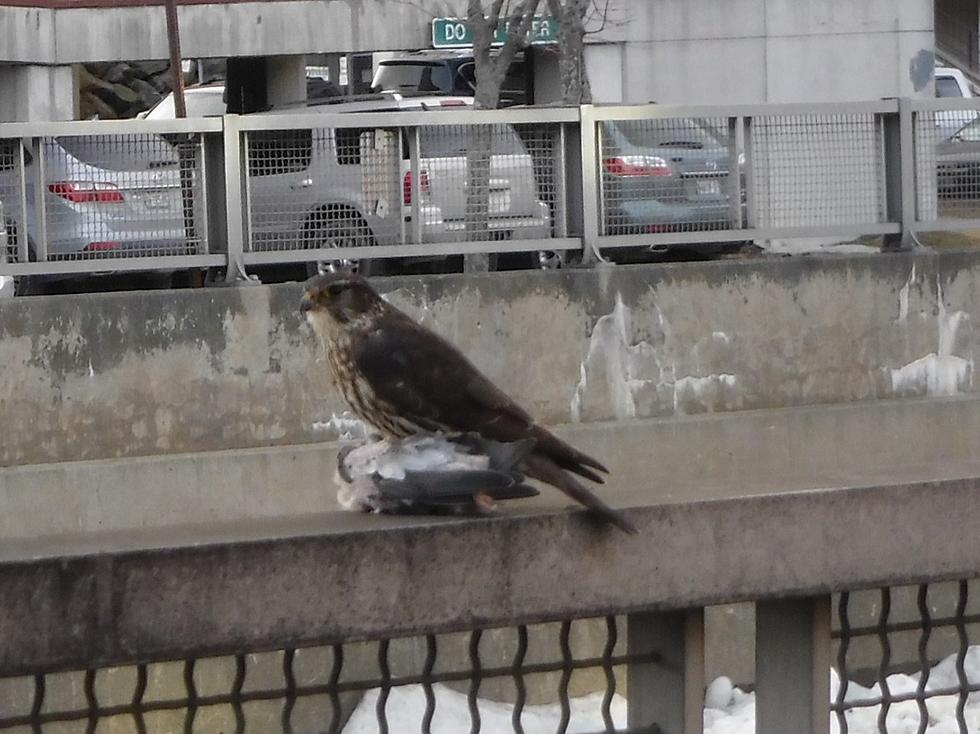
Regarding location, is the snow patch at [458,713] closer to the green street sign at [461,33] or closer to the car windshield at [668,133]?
the car windshield at [668,133]

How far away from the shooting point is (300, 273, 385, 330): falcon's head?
4.52 metres

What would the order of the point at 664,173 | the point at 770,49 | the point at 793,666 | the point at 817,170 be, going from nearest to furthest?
the point at 793,666, the point at 664,173, the point at 817,170, the point at 770,49

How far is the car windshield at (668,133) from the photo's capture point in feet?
35.4

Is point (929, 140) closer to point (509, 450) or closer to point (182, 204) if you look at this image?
point (182, 204)

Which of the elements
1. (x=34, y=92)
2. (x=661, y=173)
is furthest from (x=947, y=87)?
(x=661, y=173)

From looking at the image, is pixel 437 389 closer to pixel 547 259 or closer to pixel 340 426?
pixel 340 426

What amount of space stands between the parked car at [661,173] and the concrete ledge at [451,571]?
701cm

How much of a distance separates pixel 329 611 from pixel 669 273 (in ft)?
23.7

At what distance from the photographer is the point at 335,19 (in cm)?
3130

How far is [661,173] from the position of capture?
1085 centimetres

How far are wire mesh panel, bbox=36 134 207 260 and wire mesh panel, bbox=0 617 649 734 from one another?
9.15ft

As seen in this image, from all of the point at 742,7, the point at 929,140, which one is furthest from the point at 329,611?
the point at 742,7

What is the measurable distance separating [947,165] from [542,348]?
10.6 feet

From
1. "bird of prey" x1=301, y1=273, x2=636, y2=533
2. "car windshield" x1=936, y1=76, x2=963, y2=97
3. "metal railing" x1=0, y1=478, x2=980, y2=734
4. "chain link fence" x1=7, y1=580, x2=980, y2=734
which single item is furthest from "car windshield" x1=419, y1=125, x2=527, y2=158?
"car windshield" x1=936, y1=76, x2=963, y2=97
